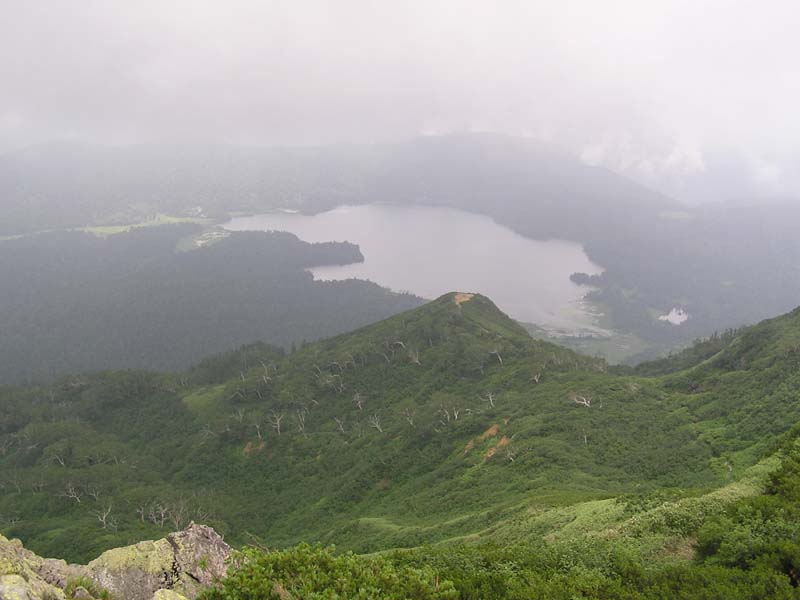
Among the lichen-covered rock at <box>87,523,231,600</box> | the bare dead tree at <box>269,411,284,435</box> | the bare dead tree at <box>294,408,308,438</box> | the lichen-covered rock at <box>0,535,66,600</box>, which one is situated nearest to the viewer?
the lichen-covered rock at <box>0,535,66,600</box>

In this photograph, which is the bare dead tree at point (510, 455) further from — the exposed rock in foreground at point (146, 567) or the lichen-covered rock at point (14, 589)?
the lichen-covered rock at point (14, 589)

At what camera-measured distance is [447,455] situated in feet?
256

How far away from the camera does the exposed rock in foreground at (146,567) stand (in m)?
19.2

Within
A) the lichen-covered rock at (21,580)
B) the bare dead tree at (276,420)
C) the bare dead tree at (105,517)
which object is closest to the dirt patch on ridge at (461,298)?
the bare dead tree at (276,420)

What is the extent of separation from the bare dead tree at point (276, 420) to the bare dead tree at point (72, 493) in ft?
129

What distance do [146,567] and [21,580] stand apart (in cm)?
739

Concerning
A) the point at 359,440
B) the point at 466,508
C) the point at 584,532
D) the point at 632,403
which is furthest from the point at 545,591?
the point at 359,440

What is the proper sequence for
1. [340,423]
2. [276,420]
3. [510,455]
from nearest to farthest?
[510,455], [340,423], [276,420]

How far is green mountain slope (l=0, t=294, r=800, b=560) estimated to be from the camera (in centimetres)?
5225

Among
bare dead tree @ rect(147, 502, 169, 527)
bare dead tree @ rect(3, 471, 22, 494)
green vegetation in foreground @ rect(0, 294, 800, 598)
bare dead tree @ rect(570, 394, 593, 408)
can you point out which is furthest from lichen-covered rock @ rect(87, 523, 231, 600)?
bare dead tree @ rect(3, 471, 22, 494)

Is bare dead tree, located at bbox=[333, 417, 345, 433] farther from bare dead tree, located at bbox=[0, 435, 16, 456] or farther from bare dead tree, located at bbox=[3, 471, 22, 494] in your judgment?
bare dead tree, located at bbox=[0, 435, 16, 456]

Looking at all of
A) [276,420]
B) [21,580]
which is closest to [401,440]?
[276,420]

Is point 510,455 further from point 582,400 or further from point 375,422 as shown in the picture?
point 375,422

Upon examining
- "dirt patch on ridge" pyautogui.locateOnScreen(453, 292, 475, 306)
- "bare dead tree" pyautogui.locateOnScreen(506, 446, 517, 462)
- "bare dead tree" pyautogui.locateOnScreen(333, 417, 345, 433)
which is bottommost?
"bare dead tree" pyautogui.locateOnScreen(333, 417, 345, 433)
